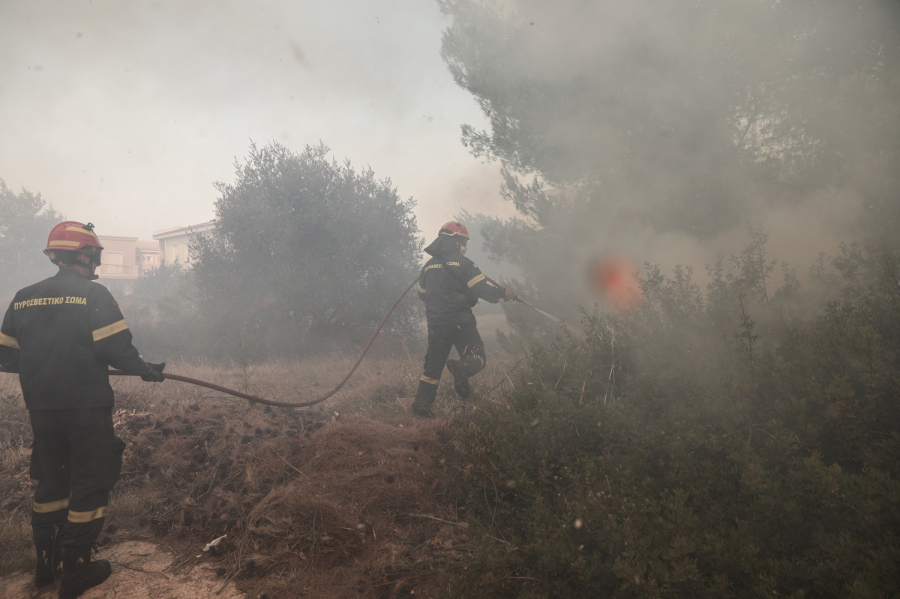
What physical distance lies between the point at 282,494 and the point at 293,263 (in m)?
9.20

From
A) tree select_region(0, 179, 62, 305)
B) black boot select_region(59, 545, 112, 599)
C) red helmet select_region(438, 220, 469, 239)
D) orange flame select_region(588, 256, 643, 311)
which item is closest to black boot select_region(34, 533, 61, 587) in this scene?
black boot select_region(59, 545, 112, 599)

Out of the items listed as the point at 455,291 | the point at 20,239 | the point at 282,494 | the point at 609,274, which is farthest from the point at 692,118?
the point at 20,239

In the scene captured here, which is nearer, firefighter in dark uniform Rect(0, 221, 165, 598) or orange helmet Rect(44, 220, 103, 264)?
firefighter in dark uniform Rect(0, 221, 165, 598)

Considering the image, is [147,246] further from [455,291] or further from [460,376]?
[460,376]

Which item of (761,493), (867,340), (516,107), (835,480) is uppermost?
(516,107)

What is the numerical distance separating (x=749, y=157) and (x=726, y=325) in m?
4.42

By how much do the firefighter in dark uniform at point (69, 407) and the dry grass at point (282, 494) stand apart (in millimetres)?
492

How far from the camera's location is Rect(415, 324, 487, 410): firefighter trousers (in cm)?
496

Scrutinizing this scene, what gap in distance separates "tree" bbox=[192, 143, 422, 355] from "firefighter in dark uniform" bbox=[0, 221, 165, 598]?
850 cm

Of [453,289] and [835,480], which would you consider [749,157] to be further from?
[835,480]

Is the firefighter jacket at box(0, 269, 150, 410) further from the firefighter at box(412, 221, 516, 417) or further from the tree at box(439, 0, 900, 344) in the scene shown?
the tree at box(439, 0, 900, 344)

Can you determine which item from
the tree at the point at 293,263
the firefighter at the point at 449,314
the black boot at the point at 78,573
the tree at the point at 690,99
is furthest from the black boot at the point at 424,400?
the tree at the point at 293,263

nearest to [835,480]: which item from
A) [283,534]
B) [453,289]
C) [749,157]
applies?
[283,534]

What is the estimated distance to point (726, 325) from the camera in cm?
346
